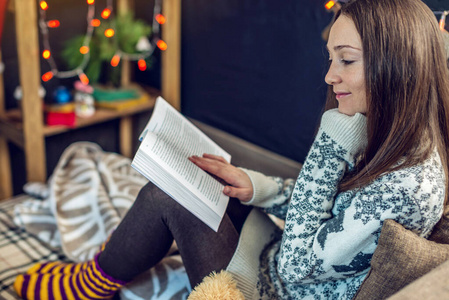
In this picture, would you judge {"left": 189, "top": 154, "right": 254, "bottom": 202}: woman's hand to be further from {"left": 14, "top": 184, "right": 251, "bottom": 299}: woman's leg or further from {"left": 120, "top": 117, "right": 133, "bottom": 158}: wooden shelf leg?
{"left": 120, "top": 117, "right": 133, "bottom": 158}: wooden shelf leg

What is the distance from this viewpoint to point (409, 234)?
2.64 feet

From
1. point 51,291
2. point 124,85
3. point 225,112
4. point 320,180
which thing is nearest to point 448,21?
point 320,180

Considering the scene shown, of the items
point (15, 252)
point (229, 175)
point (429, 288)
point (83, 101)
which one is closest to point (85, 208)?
point (15, 252)

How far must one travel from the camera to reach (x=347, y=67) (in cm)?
94

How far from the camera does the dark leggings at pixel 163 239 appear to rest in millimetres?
1052

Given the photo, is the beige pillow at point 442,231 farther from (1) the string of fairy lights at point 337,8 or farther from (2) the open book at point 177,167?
(1) the string of fairy lights at point 337,8

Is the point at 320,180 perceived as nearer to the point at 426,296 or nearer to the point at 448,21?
the point at 426,296

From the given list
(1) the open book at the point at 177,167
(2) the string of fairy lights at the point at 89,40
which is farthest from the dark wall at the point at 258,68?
(1) the open book at the point at 177,167

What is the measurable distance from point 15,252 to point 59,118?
21.0 inches

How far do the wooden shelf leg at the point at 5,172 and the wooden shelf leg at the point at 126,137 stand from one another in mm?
516

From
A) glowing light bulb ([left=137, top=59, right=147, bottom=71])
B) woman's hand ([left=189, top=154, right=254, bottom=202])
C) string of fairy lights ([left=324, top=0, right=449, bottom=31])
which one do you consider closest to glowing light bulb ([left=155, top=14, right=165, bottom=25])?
glowing light bulb ([left=137, top=59, right=147, bottom=71])

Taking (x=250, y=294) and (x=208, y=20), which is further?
(x=208, y=20)

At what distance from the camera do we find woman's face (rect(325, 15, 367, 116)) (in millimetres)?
919

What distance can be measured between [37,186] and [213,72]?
0.83m
